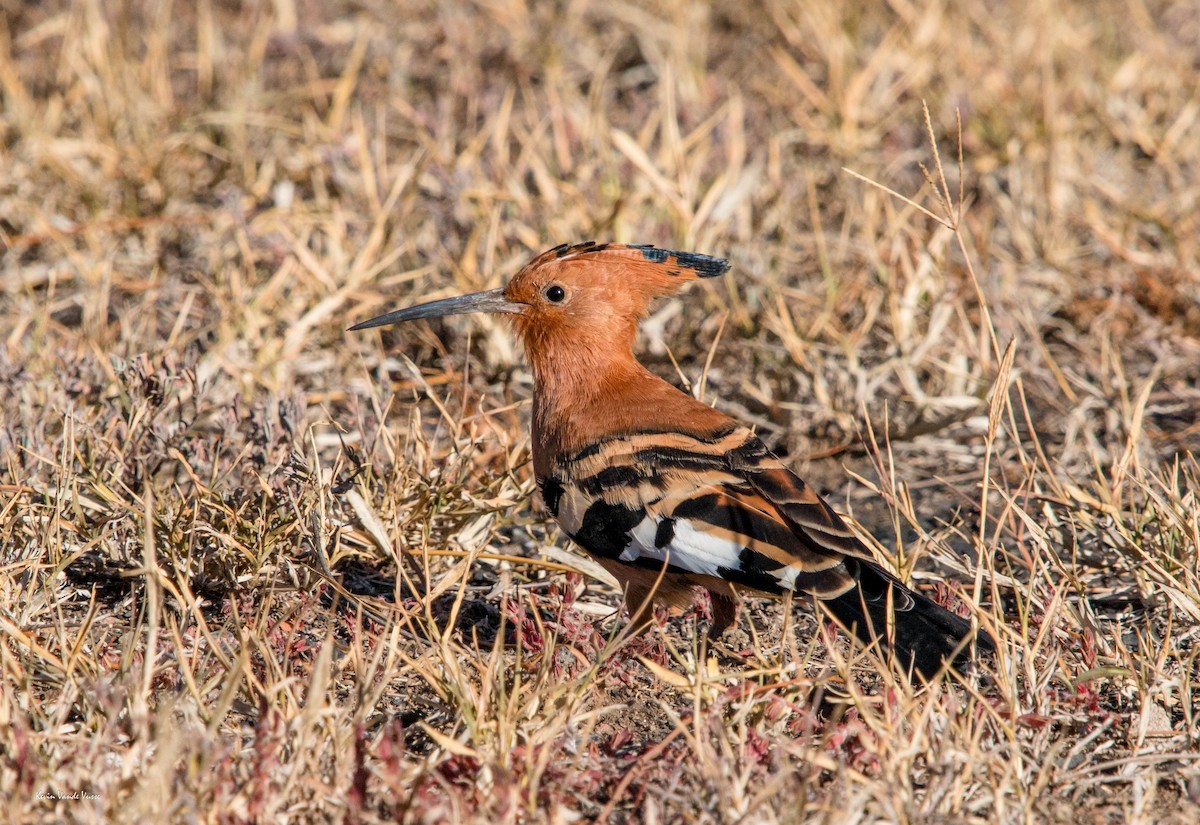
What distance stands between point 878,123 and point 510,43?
1.67 meters

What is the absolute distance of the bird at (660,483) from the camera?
8.88 feet

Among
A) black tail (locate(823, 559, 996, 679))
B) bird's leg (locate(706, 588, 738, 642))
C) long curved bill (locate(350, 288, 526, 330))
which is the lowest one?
bird's leg (locate(706, 588, 738, 642))

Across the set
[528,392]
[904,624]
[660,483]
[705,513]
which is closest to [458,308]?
[528,392]

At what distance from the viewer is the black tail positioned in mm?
2613

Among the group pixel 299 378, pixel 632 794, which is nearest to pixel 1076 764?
pixel 632 794

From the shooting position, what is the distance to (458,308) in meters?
3.55

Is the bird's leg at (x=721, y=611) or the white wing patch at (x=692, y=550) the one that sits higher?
the white wing patch at (x=692, y=550)

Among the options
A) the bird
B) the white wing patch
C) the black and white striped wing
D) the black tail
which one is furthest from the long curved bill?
the black tail

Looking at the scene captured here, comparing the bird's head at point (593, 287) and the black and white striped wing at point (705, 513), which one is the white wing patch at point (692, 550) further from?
the bird's head at point (593, 287)

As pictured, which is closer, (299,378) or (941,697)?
(941,697)

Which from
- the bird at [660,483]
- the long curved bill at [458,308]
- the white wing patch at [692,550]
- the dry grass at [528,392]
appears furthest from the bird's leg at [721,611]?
the long curved bill at [458,308]

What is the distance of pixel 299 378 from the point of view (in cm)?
405

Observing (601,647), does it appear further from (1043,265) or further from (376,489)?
(1043,265)

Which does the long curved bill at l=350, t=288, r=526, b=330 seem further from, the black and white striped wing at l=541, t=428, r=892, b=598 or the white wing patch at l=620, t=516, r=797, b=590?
Answer: the white wing patch at l=620, t=516, r=797, b=590
